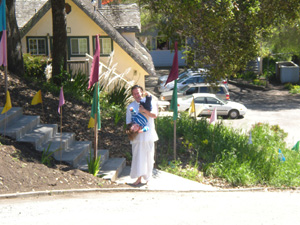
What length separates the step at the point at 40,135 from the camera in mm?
9110

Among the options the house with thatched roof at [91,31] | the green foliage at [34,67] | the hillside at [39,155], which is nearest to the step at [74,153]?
the hillside at [39,155]

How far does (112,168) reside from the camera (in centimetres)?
938

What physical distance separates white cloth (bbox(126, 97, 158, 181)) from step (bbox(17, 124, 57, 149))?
6.49ft

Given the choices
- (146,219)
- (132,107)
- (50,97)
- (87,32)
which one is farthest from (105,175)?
(87,32)

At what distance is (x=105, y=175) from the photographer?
8.91 m

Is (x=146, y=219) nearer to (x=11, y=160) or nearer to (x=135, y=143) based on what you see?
(x=135, y=143)

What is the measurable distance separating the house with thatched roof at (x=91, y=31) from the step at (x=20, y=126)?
42.7 ft

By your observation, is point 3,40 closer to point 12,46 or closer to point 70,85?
point 12,46

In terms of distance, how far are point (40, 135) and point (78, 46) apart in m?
16.0

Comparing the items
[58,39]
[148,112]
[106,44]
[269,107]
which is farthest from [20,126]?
[269,107]

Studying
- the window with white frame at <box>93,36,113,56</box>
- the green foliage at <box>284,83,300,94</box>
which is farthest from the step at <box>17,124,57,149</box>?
the green foliage at <box>284,83,300,94</box>

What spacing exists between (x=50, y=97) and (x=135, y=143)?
468cm

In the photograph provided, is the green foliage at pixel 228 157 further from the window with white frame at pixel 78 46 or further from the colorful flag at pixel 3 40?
the window with white frame at pixel 78 46

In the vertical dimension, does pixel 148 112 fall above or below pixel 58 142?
above
